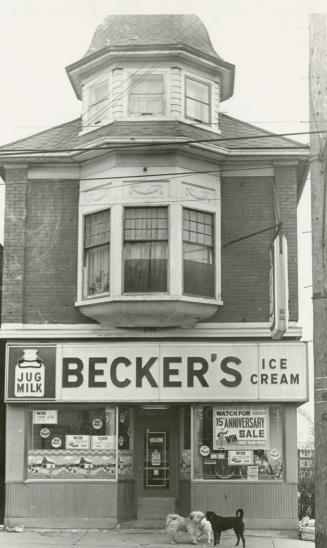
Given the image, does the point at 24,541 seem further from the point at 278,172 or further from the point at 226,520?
the point at 278,172

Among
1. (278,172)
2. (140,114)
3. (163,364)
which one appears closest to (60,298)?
(163,364)

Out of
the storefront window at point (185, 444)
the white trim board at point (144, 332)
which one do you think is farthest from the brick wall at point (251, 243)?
the storefront window at point (185, 444)

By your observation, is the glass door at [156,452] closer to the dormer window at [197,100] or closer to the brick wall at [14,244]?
the brick wall at [14,244]

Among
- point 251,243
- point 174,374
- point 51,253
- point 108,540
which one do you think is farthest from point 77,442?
point 251,243

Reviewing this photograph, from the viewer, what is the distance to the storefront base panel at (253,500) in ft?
53.8

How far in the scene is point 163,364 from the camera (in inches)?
662

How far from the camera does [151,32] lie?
17.9 meters

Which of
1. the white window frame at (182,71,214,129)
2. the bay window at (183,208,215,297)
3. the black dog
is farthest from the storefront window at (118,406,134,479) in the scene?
the white window frame at (182,71,214,129)

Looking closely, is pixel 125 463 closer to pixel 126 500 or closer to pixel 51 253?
pixel 126 500

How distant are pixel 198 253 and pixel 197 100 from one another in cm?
335

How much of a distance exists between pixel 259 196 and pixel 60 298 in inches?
188

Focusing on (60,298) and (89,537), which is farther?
(60,298)

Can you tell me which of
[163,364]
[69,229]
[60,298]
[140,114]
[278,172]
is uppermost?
[140,114]

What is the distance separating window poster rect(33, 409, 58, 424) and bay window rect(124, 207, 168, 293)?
2.98 metres
